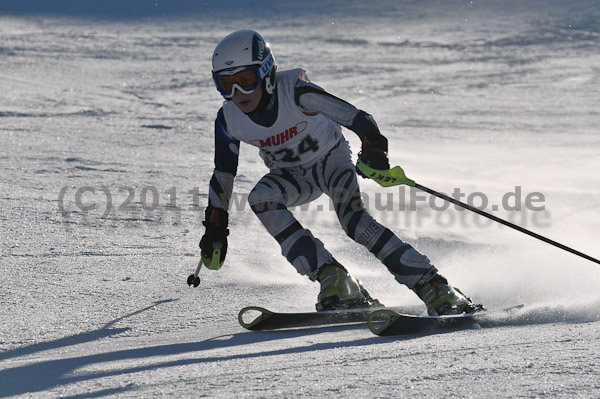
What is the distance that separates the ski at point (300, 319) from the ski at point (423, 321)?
19 cm

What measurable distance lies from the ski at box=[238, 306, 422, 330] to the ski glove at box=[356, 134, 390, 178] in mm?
729

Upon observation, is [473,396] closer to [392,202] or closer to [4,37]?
[392,202]

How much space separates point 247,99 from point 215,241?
0.76 metres

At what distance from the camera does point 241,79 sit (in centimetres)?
404

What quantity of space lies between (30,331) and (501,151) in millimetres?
7363

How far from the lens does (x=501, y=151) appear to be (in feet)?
32.7

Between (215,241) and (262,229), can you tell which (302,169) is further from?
(262,229)

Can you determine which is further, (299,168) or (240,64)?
(299,168)

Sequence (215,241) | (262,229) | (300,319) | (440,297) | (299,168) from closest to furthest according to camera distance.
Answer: (300,319) < (440,297) < (215,241) < (299,168) < (262,229)

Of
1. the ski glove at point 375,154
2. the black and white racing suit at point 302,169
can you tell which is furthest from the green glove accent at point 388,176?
the black and white racing suit at point 302,169

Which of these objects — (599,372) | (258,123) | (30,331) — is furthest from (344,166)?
(599,372)

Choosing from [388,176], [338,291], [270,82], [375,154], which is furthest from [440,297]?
[270,82]

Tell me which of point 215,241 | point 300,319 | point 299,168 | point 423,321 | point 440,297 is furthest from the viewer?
point 299,168

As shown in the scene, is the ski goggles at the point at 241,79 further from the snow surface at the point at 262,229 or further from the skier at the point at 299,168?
the snow surface at the point at 262,229
